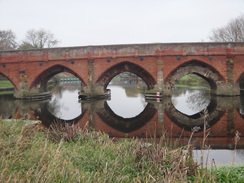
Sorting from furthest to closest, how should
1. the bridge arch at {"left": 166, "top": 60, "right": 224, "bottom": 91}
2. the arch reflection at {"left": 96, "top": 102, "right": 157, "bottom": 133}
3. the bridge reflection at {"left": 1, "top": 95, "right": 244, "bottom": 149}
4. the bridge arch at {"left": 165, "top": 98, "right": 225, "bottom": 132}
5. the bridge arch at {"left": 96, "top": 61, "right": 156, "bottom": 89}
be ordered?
1. the bridge arch at {"left": 96, "top": 61, "right": 156, "bottom": 89}
2. the bridge arch at {"left": 166, "top": 60, "right": 224, "bottom": 91}
3. the bridge arch at {"left": 165, "top": 98, "right": 225, "bottom": 132}
4. the arch reflection at {"left": 96, "top": 102, "right": 157, "bottom": 133}
5. the bridge reflection at {"left": 1, "top": 95, "right": 244, "bottom": 149}

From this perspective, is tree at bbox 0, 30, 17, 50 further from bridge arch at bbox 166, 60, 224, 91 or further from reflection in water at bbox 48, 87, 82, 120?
bridge arch at bbox 166, 60, 224, 91

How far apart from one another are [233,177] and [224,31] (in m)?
44.0

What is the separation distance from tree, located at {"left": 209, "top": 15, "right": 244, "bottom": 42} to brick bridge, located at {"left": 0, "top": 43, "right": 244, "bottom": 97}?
2209cm

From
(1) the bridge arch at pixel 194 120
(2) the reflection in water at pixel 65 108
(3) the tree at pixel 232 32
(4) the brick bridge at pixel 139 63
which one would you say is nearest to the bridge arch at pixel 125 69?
(4) the brick bridge at pixel 139 63

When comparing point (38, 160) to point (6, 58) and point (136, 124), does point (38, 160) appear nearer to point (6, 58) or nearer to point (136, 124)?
point (136, 124)

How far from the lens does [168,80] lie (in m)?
20.0

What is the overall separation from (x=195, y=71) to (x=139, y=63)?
5.17 meters

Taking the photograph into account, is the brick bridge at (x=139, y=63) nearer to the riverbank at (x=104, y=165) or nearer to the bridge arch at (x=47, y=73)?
the bridge arch at (x=47, y=73)

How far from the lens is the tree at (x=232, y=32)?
38.0 metres

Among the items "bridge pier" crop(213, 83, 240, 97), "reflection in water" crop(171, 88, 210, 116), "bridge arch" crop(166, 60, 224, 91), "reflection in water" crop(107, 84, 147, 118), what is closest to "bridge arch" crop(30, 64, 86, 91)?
"reflection in water" crop(107, 84, 147, 118)

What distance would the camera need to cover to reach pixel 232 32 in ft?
131

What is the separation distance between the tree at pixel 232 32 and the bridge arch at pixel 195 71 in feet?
72.5

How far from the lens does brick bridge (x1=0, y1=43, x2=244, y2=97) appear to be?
63.2ft

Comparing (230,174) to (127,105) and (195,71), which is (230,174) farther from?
(195,71)
